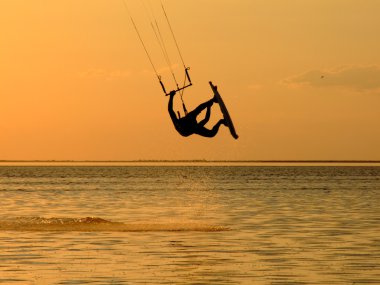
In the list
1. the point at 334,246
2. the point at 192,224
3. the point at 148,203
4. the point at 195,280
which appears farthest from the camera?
the point at 148,203

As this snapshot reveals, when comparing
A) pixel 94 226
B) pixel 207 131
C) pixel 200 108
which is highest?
pixel 200 108

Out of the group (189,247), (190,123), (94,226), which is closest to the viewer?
(190,123)

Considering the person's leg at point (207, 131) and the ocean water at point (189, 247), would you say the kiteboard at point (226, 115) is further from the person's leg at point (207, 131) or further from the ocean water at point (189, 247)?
the ocean water at point (189, 247)

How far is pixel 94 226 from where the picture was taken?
50.1 meters

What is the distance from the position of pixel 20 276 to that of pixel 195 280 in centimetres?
491

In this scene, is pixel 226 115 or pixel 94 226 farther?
pixel 94 226

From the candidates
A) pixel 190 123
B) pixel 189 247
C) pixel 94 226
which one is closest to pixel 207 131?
pixel 190 123

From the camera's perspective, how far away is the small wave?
49219mm

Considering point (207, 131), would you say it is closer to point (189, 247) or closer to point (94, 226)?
point (189, 247)

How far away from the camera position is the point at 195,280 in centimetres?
3206

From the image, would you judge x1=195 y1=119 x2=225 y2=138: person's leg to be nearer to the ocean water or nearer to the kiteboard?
the kiteboard

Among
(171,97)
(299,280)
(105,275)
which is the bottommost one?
(299,280)

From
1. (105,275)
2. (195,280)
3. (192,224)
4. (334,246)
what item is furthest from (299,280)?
(192,224)

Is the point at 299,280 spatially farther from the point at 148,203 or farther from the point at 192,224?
the point at 148,203
